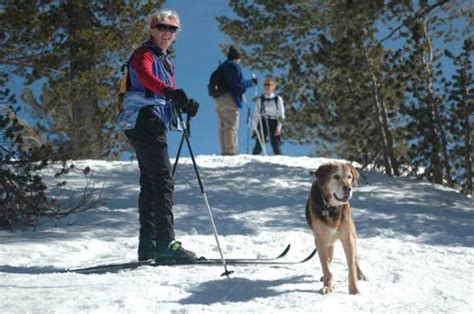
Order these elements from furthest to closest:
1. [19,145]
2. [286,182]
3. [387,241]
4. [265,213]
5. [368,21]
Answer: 1. [368,21]
2. [286,182]
3. [265,213]
4. [19,145]
5. [387,241]

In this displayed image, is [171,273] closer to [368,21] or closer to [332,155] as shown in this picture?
[368,21]

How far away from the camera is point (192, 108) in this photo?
4.99 m

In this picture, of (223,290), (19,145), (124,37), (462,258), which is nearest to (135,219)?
(19,145)

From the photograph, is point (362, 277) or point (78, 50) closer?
point (362, 277)

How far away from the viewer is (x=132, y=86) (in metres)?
5.00

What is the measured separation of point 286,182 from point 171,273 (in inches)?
228

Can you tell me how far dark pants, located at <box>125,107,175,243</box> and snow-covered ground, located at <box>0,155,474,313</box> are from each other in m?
0.43

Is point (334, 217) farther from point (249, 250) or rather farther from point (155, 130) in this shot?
point (249, 250)

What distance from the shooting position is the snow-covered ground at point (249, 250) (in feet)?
12.9

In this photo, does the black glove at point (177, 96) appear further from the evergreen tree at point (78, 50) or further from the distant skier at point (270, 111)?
the distant skier at point (270, 111)

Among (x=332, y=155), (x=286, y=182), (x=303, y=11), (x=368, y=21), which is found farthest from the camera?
(x=332, y=155)

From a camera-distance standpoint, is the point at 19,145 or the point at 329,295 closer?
the point at 329,295

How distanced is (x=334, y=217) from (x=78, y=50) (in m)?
8.82

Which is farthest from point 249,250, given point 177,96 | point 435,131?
point 435,131
